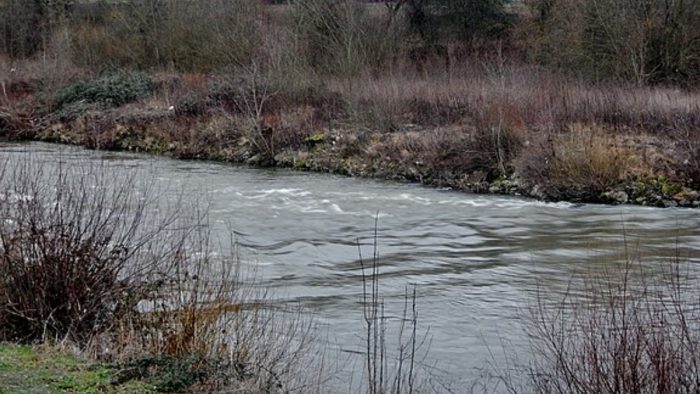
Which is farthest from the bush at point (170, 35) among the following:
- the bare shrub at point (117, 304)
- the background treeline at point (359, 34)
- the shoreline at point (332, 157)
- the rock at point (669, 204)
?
the bare shrub at point (117, 304)

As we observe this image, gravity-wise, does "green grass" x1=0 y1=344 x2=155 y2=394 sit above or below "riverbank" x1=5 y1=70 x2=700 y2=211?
below

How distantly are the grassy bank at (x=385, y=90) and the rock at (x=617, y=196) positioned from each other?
98 millimetres

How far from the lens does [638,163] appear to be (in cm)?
2152

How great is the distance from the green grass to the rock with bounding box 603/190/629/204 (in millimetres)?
15310

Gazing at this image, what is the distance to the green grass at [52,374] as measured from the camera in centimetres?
681

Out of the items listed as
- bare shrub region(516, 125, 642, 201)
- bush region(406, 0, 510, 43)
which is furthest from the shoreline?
bush region(406, 0, 510, 43)

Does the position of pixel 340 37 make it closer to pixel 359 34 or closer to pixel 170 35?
pixel 359 34

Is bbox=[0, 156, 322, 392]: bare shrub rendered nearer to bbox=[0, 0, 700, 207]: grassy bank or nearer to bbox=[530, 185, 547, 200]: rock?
bbox=[530, 185, 547, 200]: rock

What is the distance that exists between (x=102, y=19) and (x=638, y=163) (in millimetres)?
29220

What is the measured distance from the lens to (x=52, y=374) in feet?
23.4

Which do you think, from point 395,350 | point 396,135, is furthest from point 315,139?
point 395,350

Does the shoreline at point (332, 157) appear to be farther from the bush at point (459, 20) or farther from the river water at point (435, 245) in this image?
the bush at point (459, 20)

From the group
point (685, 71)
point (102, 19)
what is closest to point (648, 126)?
point (685, 71)

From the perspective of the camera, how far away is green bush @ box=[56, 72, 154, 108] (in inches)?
1359
